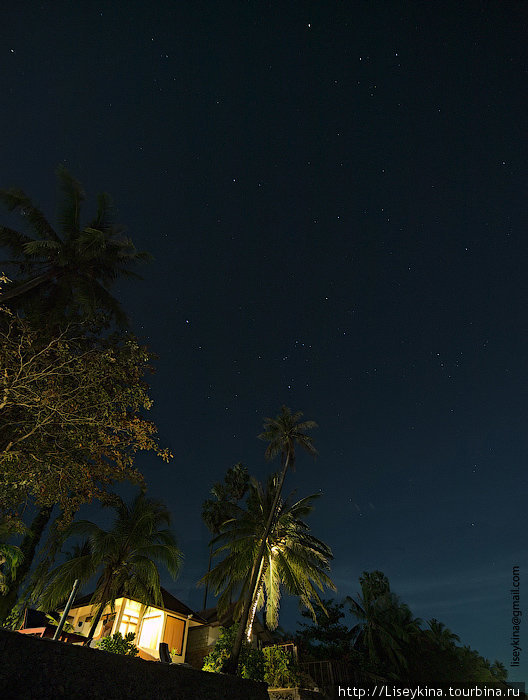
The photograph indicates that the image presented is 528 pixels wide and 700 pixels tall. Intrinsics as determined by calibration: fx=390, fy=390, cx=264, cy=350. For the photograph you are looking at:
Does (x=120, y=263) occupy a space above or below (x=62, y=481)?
above

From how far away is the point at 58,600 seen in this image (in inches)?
650

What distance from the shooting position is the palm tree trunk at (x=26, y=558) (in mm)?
16047

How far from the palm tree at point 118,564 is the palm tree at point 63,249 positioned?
33.0ft

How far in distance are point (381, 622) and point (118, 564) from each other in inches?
807

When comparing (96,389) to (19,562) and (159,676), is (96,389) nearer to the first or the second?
(159,676)

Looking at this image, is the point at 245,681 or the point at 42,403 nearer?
the point at 42,403

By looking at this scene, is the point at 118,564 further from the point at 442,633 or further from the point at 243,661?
the point at 442,633

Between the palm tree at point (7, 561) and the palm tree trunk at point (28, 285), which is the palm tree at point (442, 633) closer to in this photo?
the palm tree at point (7, 561)

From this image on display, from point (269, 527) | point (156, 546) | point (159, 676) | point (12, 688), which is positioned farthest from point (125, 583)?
point (12, 688)

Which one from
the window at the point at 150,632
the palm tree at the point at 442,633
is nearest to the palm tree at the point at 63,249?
the window at the point at 150,632

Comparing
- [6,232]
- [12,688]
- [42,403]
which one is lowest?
[12,688]

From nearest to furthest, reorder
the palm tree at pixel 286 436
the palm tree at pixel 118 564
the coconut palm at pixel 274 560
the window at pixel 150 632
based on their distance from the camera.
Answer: the palm tree at pixel 118 564 < the coconut palm at pixel 274 560 < the window at pixel 150 632 < the palm tree at pixel 286 436

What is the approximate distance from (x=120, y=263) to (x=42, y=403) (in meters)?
8.14

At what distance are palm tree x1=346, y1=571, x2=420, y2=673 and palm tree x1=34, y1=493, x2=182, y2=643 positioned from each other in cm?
1602
